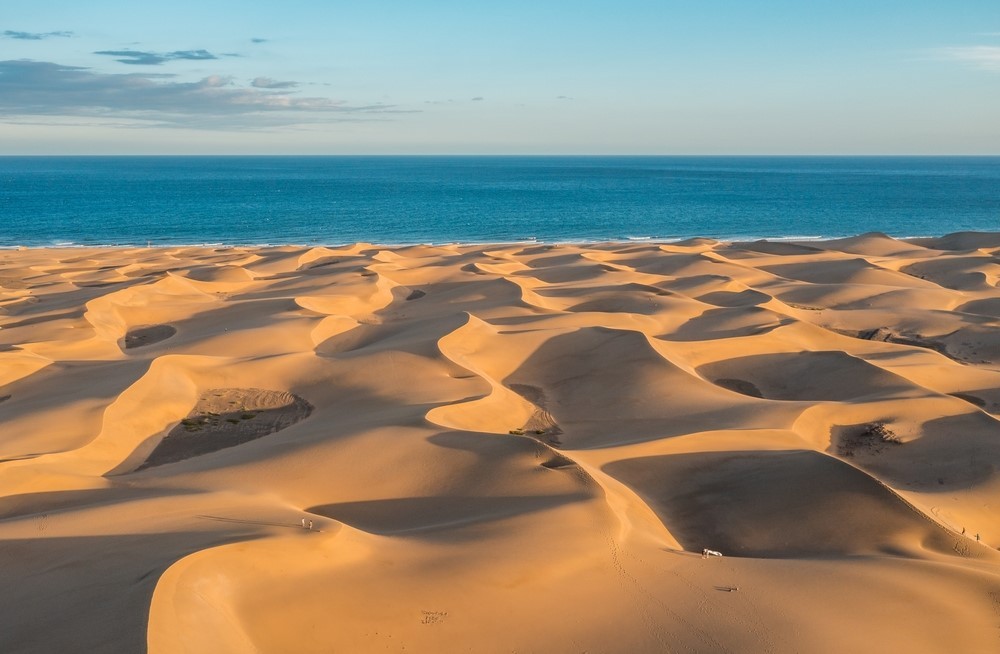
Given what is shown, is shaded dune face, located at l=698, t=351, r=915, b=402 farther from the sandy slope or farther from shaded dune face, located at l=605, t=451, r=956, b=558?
shaded dune face, located at l=605, t=451, r=956, b=558

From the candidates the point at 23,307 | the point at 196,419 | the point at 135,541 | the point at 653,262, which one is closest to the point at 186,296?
the point at 23,307

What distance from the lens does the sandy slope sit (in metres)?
8.31

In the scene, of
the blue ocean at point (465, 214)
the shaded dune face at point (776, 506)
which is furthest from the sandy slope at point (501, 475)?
the blue ocean at point (465, 214)

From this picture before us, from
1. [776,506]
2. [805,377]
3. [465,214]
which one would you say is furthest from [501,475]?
[465,214]

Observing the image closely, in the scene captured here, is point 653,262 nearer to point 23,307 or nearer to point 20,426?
point 23,307

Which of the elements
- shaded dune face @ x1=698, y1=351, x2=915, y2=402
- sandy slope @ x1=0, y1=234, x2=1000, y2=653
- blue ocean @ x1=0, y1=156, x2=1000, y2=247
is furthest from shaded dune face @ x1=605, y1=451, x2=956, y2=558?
blue ocean @ x1=0, y1=156, x2=1000, y2=247

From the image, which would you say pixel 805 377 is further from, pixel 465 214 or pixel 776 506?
pixel 465 214

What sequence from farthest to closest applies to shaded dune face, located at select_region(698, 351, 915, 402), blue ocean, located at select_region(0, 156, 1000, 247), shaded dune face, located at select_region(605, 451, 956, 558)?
blue ocean, located at select_region(0, 156, 1000, 247) < shaded dune face, located at select_region(698, 351, 915, 402) < shaded dune face, located at select_region(605, 451, 956, 558)

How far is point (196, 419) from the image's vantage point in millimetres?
17469

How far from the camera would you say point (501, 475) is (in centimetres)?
1291

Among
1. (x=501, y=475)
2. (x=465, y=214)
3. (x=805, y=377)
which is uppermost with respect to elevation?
(x=501, y=475)

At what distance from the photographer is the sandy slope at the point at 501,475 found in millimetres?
8312

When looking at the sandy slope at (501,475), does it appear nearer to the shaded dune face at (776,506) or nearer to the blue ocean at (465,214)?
the shaded dune face at (776,506)

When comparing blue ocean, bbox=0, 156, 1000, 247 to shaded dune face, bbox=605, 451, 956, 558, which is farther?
blue ocean, bbox=0, 156, 1000, 247
